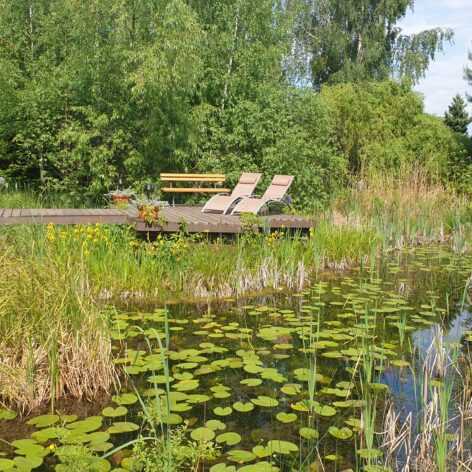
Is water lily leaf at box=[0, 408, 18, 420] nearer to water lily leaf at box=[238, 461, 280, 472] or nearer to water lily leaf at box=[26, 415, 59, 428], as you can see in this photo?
water lily leaf at box=[26, 415, 59, 428]

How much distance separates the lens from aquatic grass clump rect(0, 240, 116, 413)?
320 cm

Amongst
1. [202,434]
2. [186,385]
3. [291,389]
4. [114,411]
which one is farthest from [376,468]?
[114,411]

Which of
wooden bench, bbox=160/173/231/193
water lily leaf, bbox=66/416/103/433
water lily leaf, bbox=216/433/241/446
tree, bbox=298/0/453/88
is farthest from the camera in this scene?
tree, bbox=298/0/453/88

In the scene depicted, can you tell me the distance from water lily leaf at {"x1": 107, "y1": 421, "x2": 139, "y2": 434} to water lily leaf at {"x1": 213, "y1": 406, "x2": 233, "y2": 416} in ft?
1.44

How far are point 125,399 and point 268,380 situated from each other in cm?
89

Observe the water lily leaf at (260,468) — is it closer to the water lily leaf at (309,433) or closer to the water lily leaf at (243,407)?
the water lily leaf at (309,433)

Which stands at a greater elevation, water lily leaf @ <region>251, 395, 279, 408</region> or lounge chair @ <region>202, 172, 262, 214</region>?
lounge chair @ <region>202, 172, 262, 214</region>

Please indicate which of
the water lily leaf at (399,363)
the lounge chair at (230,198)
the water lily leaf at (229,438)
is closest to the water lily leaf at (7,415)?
the water lily leaf at (229,438)

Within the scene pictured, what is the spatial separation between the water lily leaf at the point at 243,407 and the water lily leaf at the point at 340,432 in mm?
447

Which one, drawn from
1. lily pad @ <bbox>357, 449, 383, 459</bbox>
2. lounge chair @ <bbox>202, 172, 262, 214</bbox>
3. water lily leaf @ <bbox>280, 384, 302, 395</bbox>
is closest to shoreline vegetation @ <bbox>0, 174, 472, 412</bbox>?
water lily leaf @ <bbox>280, 384, 302, 395</bbox>

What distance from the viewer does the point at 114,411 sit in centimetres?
310

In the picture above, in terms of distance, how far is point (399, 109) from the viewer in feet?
47.6

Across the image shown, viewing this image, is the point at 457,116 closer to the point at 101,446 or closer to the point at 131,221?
the point at 131,221

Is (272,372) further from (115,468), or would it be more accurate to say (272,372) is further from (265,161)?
(265,161)
